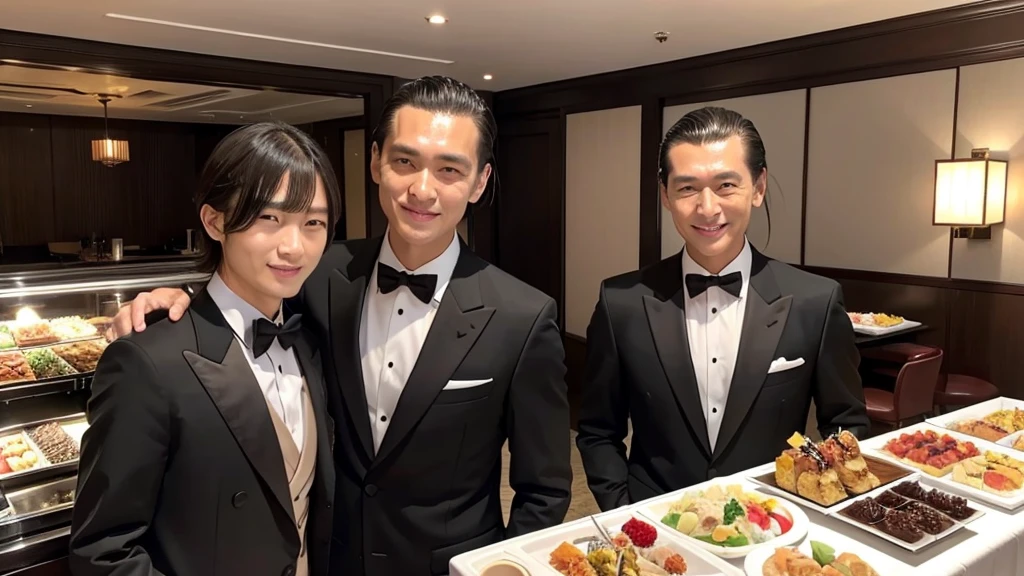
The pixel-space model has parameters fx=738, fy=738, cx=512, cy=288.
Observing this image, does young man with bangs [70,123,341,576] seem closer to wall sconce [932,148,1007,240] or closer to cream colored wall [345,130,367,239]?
wall sconce [932,148,1007,240]

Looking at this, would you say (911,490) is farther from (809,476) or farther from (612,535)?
(612,535)

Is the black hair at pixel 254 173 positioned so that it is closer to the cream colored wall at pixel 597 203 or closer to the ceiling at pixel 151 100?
the ceiling at pixel 151 100

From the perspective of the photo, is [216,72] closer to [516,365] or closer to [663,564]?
[516,365]

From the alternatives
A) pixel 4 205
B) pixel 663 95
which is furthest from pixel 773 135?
pixel 4 205

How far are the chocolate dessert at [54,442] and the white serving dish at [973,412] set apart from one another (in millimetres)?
3035

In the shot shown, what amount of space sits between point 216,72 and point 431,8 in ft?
8.13

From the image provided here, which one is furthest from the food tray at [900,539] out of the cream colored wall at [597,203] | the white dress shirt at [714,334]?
the cream colored wall at [597,203]

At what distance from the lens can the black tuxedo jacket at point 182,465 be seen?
Result: 4.19 ft

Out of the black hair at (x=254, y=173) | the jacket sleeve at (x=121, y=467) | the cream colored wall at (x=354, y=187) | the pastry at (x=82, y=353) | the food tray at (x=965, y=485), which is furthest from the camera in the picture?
the cream colored wall at (x=354, y=187)

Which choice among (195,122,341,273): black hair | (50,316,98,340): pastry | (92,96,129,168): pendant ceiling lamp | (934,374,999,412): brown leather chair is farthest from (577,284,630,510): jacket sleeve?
(92,96,129,168): pendant ceiling lamp

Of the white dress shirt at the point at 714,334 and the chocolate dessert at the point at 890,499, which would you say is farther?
the white dress shirt at the point at 714,334

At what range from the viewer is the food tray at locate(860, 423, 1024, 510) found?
5.72 feet

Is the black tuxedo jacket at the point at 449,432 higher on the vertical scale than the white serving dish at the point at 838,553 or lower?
higher

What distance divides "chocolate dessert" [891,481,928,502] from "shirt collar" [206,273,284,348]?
153 centimetres
